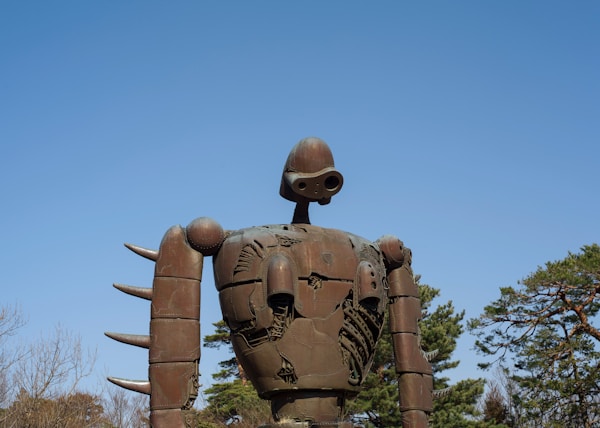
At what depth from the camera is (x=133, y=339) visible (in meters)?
6.77

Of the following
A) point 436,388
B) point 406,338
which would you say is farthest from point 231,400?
point 406,338

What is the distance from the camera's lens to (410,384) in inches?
301

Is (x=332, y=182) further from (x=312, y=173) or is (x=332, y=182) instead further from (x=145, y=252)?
(x=145, y=252)

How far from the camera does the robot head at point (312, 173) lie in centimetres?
716

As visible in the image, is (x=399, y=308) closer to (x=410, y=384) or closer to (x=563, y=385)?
(x=410, y=384)

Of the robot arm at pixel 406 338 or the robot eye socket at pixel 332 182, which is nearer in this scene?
the robot eye socket at pixel 332 182

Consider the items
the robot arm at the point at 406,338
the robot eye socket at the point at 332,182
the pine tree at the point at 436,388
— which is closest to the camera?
the robot eye socket at the point at 332,182

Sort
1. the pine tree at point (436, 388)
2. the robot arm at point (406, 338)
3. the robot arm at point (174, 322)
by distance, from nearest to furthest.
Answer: the robot arm at point (174, 322) < the robot arm at point (406, 338) < the pine tree at point (436, 388)

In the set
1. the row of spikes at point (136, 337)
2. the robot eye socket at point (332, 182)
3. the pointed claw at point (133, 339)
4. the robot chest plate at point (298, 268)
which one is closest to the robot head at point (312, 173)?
the robot eye socket at point (332, 182)

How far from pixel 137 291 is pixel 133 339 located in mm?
454

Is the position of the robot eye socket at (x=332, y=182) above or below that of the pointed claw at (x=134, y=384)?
above

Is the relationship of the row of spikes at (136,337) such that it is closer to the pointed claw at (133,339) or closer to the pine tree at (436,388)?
the pointed claw at (133,339)

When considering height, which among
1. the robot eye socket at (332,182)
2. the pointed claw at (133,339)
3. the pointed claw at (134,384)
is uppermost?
the robot eye socket at (332,182)

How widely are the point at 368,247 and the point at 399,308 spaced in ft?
3.17
